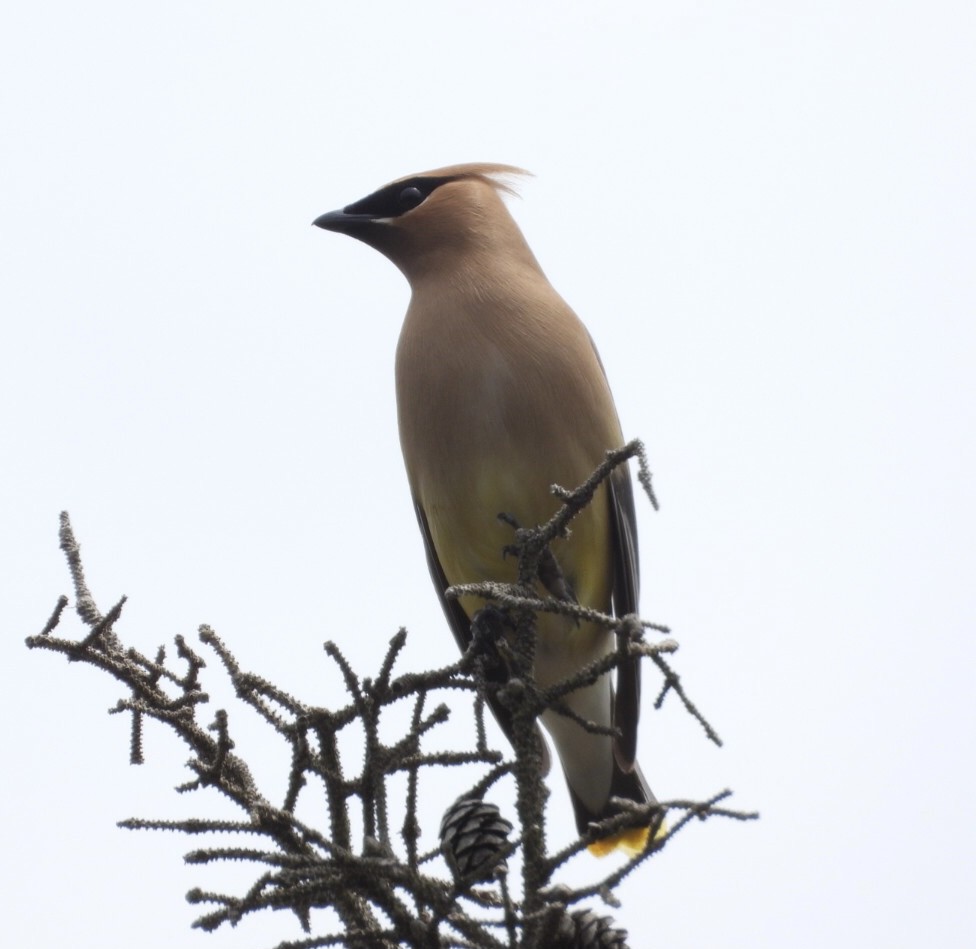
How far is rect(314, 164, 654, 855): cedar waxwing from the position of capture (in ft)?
12.3

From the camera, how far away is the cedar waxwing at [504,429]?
12.3ft

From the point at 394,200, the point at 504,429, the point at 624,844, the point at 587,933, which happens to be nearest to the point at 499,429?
the point at 504,429

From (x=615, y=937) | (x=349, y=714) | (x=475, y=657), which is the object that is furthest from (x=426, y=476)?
(x=615, y=937)

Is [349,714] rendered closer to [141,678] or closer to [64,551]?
[141,678]

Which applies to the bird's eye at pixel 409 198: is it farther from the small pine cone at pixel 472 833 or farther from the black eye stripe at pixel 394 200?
the small pine cone at pixel 472 833

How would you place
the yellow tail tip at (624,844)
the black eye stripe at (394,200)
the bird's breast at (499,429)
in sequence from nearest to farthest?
1. the bird's breast at (499,429)
2. the yellow tail tip at (624,844)
3. the black eye stripe at (394,200)

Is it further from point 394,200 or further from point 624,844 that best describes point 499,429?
point 624,844

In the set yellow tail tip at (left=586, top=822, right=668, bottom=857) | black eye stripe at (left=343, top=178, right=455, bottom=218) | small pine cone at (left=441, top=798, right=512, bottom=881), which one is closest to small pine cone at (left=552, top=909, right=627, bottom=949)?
small pine cone at (left=441, top=798, right=512, bottom=881)

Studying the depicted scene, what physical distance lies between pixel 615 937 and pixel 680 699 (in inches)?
15.6

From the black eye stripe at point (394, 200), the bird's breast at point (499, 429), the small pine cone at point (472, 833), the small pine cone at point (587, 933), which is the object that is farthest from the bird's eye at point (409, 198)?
the small pine cone at point (587, 933)

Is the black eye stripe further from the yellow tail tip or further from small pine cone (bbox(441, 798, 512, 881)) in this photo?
small pine cone (bbox(441, 798, 512, 881))

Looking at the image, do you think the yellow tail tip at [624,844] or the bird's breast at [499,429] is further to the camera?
the yellow tail tip at [624,844]

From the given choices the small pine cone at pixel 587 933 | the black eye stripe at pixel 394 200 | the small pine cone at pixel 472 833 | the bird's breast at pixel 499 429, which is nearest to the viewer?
the small pine cone at pixel 587 933

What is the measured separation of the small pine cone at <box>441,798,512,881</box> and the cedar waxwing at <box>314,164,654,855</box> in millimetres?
1236
